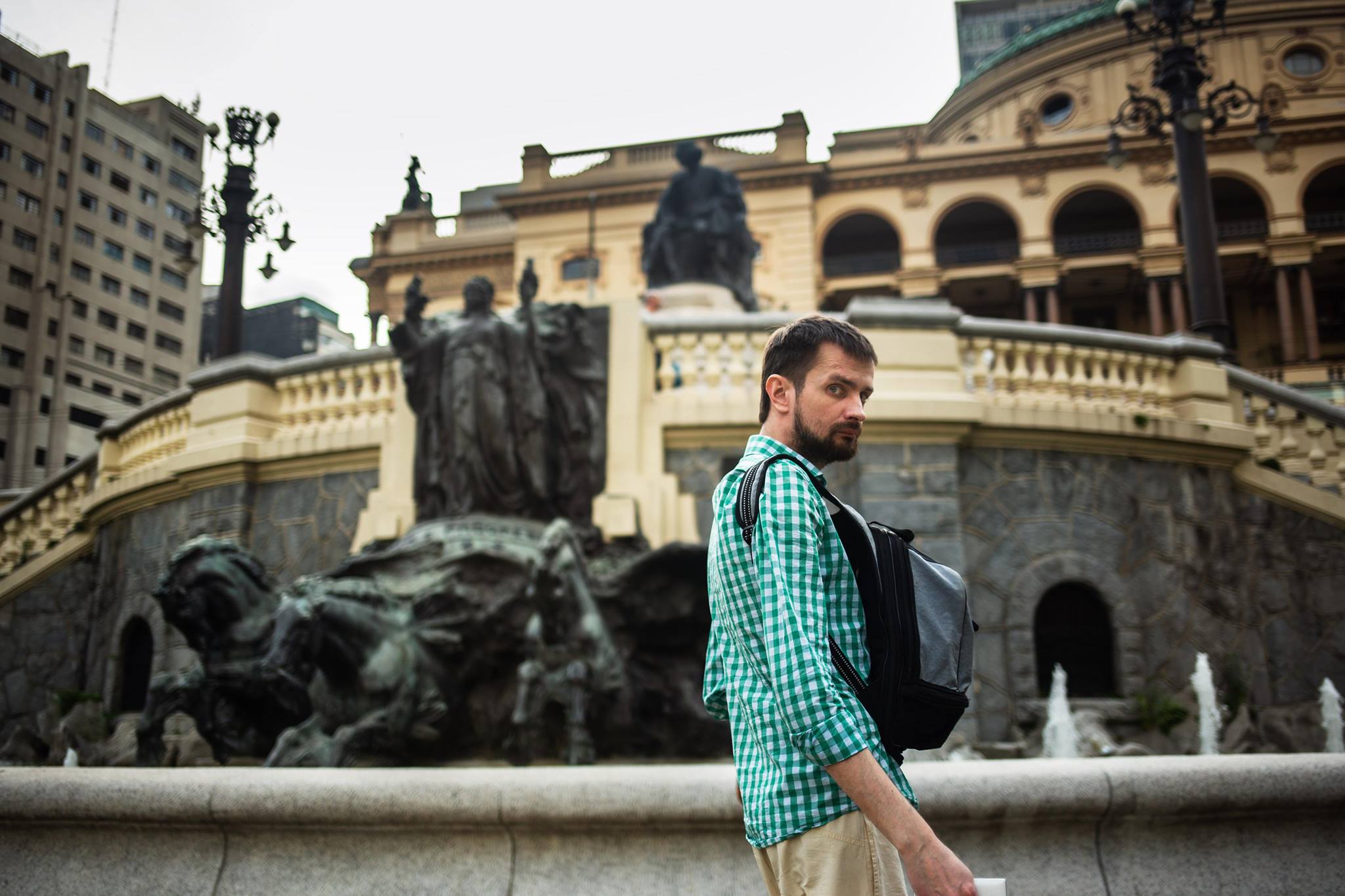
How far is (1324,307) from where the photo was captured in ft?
128

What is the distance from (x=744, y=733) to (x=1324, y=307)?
4420 centimetres

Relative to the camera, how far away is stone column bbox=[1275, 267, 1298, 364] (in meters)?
34.4

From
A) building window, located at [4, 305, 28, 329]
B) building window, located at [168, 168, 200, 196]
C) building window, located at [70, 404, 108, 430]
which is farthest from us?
building window, located at [70, 404, 108, 430]

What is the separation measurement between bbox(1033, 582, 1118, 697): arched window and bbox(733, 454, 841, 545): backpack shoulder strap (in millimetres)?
8281

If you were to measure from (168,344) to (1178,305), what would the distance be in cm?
3276

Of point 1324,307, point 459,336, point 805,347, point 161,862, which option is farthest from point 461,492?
point 1324,307

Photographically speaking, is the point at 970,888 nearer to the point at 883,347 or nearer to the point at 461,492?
the point at 461,492

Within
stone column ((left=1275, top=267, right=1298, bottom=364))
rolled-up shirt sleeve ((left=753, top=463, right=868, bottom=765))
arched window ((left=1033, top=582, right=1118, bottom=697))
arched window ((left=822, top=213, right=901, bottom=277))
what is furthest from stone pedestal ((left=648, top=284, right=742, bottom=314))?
arched window ((left=822, top=213, right=901, bottom=277))

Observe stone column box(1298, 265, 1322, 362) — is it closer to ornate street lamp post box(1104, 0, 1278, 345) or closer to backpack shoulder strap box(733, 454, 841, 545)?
ornate street lamp post box(1104, 0, 1278, 345)

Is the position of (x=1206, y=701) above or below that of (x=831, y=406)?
below

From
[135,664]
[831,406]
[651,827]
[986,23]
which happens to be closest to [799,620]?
[831,406]

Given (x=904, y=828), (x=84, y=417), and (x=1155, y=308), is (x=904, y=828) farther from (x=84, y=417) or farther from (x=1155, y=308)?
(x=1155, y=308)

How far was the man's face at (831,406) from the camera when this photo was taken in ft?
7.23

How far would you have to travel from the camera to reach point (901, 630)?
6.62 ft
